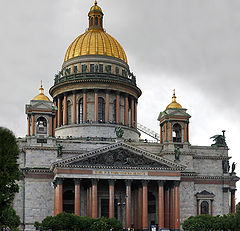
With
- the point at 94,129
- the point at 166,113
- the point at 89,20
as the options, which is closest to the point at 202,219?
the point at 166,113

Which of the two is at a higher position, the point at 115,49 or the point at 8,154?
the point at 115,49

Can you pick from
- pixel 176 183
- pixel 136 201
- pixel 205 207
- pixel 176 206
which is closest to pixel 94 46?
pixel 136 201

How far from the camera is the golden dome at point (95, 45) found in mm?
107312

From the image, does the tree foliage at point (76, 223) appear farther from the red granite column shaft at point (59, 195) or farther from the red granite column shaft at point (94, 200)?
the red granite column shaft at point (94, 200)

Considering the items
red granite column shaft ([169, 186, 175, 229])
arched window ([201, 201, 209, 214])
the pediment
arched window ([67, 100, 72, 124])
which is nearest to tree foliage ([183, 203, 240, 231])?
red granite column shaft ([169, 186, 175, 229])

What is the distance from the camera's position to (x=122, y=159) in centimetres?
8694

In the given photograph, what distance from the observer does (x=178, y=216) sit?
87500 mm

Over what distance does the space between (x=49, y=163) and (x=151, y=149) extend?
16.4m

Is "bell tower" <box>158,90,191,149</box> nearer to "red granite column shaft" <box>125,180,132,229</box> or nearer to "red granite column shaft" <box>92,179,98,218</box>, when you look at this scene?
"red granite column shaft" <box>125,180,132,229</box>

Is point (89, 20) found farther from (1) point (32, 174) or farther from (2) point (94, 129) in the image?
(1) point (32, 174)

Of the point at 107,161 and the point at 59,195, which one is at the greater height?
the point at 107,161

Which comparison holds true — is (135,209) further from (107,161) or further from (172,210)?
(107,161)

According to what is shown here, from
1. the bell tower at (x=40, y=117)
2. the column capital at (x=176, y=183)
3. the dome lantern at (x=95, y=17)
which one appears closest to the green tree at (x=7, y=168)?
the bell tower at (x=40, y=117)

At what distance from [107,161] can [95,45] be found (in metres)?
28.6
